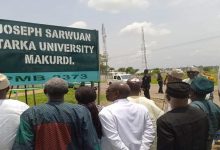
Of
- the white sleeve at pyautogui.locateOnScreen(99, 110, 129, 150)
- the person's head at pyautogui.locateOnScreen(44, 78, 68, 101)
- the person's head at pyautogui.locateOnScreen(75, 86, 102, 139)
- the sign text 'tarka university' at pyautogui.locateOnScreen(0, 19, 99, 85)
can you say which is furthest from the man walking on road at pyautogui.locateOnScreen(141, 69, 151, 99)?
the person's head at pyautogui.locateOnScreen(44, 78, 68, 101)

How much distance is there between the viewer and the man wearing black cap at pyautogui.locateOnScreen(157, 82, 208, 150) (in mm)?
3527

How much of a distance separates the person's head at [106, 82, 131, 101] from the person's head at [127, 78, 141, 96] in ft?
1.03

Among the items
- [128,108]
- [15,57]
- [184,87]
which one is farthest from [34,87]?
[184,87]

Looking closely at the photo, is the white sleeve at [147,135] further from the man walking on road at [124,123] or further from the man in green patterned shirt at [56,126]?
the man in green patterned shirt at [56,126]

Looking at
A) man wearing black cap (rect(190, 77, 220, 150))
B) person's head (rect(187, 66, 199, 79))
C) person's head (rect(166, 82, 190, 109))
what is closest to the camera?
person's head (rect(166, 82, 190, 109))

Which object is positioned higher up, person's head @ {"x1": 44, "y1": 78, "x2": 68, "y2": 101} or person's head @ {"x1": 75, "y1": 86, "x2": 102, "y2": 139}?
person's head @ {"x1": 44, "y1": 78, "x2": 68, "y2": 101}

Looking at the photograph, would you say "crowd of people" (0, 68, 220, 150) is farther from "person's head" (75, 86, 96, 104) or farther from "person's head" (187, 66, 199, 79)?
"person's head" (187, 66, 199, 79)

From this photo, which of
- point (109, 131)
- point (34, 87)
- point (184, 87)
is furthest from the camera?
point (34, 87)

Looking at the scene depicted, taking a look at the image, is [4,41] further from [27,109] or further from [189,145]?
[189,145]

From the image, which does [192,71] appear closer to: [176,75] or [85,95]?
[176,75]

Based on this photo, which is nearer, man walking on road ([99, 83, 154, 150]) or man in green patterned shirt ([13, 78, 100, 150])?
man in green patterned shirt ([13, 78, 100, 150])

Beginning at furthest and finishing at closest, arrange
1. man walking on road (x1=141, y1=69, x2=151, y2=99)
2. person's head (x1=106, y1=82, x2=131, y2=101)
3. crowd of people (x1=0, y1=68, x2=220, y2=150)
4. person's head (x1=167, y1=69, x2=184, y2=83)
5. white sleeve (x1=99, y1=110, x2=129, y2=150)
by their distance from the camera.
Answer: man walking on road (x1=141, y1=69, x2=151, y2=99)
person's head (x1=167, y1=69, x2=184, y2=83)
person's head (x1=106, y1=82, x2=131, y2=101)
white sleeve (x1=99, y1=110, x2=129, y2=150)
crowd of people (x1=0, y1=68, x2=220, y2=150)

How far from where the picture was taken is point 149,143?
464 cm

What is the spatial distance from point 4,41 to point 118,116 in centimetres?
347
